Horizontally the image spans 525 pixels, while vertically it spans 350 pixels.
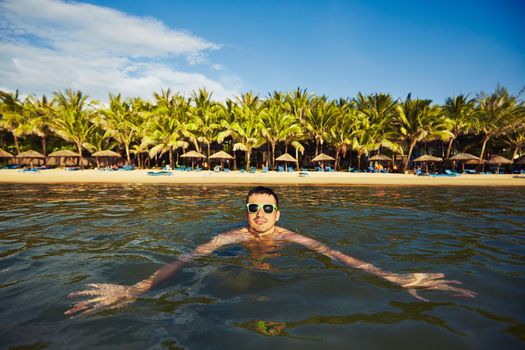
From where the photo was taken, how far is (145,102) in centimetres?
3641

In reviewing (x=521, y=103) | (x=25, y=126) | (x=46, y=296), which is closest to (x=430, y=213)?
(x=46, y=296)

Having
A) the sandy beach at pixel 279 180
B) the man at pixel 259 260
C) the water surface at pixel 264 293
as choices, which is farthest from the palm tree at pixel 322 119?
the man at pixel 259 260

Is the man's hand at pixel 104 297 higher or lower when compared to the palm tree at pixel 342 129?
lower

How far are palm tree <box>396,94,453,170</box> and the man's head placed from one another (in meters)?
30.2

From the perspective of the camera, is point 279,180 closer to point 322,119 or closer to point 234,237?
point 322,119

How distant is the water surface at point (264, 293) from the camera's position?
185 centimetres

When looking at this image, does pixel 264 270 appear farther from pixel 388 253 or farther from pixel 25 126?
pixel 25 126

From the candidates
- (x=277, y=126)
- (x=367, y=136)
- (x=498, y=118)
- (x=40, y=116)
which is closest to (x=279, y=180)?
(x=277, y=126)

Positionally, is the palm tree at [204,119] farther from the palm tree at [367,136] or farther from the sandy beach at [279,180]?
the palm tree at [367,136]

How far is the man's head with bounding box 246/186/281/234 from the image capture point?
11.3ft

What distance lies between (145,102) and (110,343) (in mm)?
39261

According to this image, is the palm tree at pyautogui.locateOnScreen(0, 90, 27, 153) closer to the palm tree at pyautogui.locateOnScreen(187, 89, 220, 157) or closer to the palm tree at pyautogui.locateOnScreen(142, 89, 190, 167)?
the palm tree at pyautogui.locateOnScreen(142, 89, 190, 167)

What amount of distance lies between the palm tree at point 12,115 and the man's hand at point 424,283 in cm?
4336

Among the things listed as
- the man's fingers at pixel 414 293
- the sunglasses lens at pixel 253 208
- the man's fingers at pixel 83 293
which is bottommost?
the man's fingers at pixel 83 293
